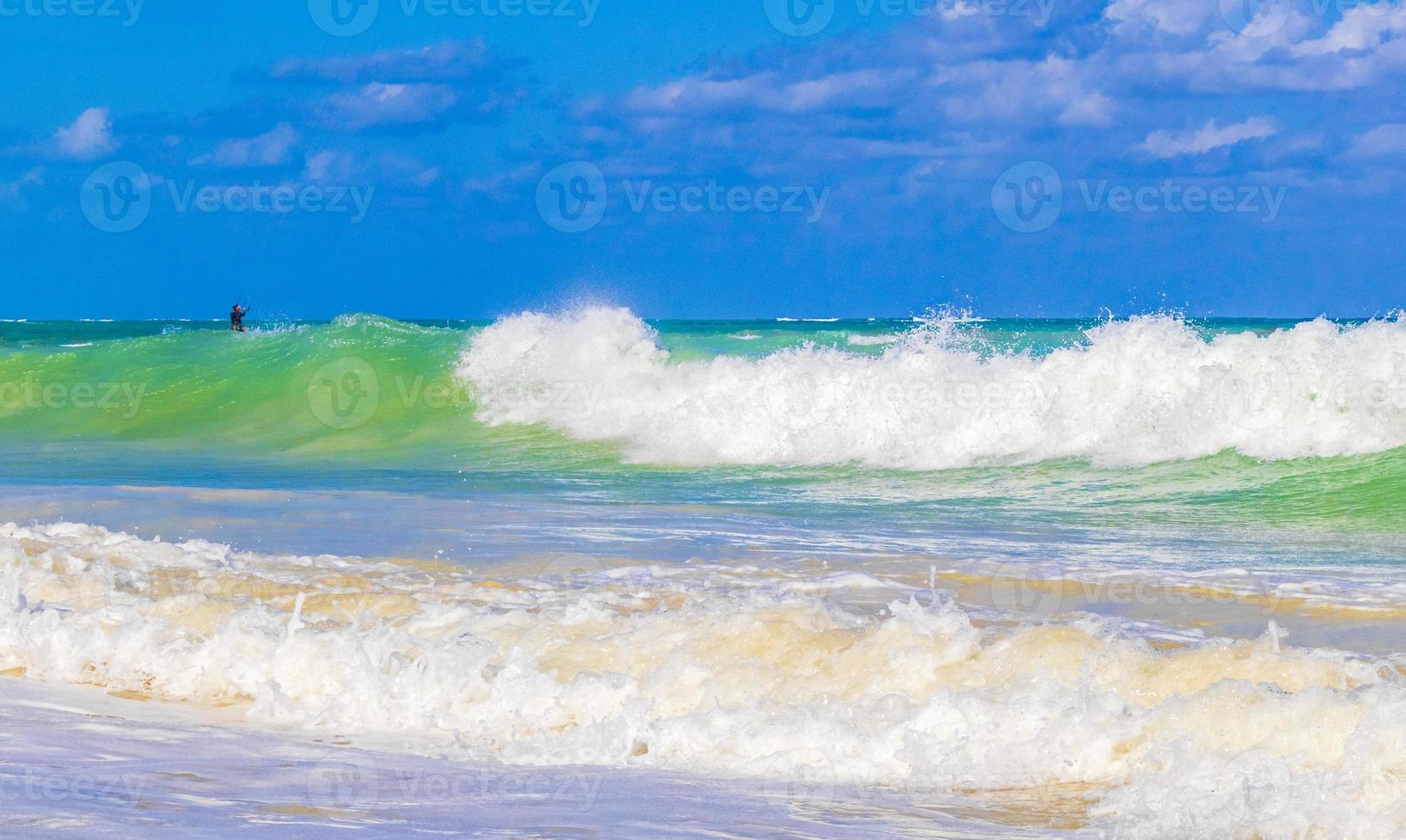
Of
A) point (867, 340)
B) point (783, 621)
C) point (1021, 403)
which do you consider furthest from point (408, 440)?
point (867, 340)

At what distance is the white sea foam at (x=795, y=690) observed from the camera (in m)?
4.12

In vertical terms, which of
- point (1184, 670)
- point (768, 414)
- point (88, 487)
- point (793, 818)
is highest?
point (768, 414)

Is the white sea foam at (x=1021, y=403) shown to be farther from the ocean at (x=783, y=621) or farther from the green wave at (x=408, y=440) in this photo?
the green wave at (x=408, y=440)

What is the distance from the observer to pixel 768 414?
54.5ft

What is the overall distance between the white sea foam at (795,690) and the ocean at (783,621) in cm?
2

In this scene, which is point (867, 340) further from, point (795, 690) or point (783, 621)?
point (795, 690)

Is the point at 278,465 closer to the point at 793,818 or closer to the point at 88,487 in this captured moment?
the point at 88,487

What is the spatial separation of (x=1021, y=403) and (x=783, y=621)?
1061 cm

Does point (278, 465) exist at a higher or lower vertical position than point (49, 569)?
higher

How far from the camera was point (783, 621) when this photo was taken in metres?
5.57

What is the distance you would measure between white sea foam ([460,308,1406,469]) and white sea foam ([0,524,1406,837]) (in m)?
8.66

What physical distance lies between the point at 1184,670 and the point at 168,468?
12.7 meters

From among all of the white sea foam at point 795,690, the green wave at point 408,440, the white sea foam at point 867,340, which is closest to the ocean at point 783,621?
the white sea foam at point 795,690

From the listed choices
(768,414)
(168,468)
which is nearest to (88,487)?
(168,468)
